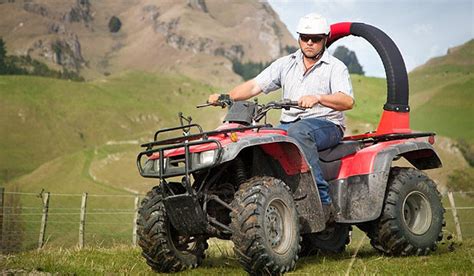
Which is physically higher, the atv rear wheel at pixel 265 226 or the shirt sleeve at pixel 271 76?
the shirt sleeve at pixel 271 76

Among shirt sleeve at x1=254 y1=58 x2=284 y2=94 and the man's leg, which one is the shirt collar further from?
the man's leg

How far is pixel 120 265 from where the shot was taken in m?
7.20

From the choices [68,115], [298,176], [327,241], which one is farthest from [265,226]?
[68,115]

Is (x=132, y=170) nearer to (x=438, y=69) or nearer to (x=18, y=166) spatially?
(x=18, y=166)

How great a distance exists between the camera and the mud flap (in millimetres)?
6016

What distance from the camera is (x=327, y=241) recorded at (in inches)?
324

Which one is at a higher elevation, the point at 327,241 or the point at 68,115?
the point at 68,115

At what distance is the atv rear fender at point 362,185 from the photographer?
7379 millimetres

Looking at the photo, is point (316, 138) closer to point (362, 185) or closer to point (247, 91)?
point (362, 185)

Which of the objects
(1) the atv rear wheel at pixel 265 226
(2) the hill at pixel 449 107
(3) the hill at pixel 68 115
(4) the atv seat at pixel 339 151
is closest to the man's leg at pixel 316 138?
(4) the atv seat at pixel 339 151

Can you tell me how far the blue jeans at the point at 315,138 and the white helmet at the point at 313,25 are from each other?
98 cm

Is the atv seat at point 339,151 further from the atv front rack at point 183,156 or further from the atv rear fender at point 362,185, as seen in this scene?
the atv front rack at point 183,156

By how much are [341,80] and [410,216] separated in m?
2.15

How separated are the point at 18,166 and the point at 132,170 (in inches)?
1455
